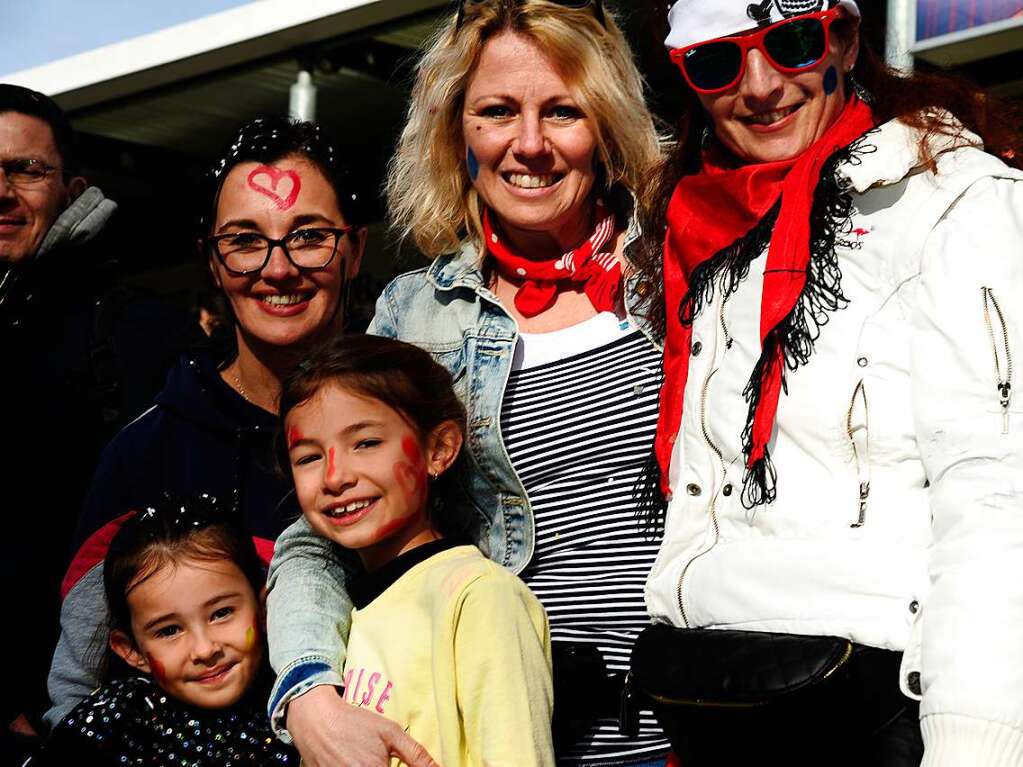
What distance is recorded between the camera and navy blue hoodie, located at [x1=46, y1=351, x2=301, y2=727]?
11.2 feet

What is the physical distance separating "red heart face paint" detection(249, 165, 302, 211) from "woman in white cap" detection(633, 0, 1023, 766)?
4.06 feet

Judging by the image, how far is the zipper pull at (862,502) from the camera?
2.21 metres

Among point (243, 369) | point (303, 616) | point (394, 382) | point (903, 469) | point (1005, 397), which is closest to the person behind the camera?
point (1005, 397)

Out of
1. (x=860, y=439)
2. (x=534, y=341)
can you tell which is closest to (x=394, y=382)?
(x=534, y=341)

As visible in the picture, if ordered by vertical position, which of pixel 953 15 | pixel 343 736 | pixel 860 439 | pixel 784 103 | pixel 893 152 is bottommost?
pixel 343 736

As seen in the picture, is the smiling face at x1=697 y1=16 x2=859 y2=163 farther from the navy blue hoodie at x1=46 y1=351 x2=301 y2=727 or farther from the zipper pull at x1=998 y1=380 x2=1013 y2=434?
the navy blue hoodie at x1=46 y1=351 x2=301 y2=727

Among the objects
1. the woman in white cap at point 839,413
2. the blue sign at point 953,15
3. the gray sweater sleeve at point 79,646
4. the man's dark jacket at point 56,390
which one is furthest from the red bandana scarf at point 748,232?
the blue sign at point 953,15

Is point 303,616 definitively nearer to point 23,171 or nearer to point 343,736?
point 343,736

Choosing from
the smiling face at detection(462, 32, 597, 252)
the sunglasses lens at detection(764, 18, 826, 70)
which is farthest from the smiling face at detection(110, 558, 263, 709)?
the sunglasses lens at detection(764, 18, 826, 70)

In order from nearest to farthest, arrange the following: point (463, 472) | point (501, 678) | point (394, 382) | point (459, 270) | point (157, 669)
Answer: point (501, 678) < point (394, 382) < point (463, 472) < point (157, 669) < point (459, 270)

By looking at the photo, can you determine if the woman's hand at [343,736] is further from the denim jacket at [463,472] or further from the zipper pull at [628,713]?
Result: the zipper pull at [628,713]

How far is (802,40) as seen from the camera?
8.41 ft

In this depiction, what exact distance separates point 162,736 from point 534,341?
3.88 feet

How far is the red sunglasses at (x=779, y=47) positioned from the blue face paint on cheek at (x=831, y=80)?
39 millimetres
